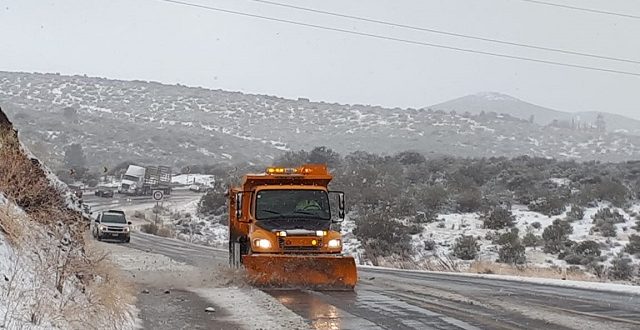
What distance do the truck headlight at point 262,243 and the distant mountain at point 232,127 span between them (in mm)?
85088

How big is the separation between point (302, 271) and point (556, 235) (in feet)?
73.7

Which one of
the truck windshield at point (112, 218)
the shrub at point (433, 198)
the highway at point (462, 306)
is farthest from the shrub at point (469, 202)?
the highway at point (462, 306)

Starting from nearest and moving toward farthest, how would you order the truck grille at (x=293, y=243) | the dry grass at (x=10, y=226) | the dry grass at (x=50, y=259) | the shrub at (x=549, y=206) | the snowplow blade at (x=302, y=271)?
the dry grass at (x=50, y=259) → the dry grass at (x=10, y=226) → the snowplow blade at (x=302, y=271) → the truck grille at (x=293, y=243) → the shrub at (x=549, y=206)

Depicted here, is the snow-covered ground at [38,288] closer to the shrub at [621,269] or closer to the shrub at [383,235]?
the shrub at [621,269]

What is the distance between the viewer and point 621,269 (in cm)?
2780

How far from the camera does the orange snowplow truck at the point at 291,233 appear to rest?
641 inches

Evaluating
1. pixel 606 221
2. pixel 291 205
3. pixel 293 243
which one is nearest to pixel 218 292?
pixel 293 243

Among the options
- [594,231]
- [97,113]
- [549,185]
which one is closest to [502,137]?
[97,113]

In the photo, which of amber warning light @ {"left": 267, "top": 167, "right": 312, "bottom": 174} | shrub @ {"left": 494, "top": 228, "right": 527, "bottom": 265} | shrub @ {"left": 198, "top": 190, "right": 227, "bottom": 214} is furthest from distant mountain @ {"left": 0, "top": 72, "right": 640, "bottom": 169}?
amber warning light @ {"left": 267, "top": 167, "right": 312, "bottom": 174}

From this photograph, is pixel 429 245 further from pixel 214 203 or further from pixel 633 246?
pixel 214 203

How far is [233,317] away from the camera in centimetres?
1199

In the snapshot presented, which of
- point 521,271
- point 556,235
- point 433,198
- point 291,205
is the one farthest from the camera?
point 433,198

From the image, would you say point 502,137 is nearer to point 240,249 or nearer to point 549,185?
point 549,185

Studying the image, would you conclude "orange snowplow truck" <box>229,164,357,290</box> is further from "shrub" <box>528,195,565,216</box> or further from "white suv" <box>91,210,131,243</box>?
"shrub" <box>528,195,565,216</box>
